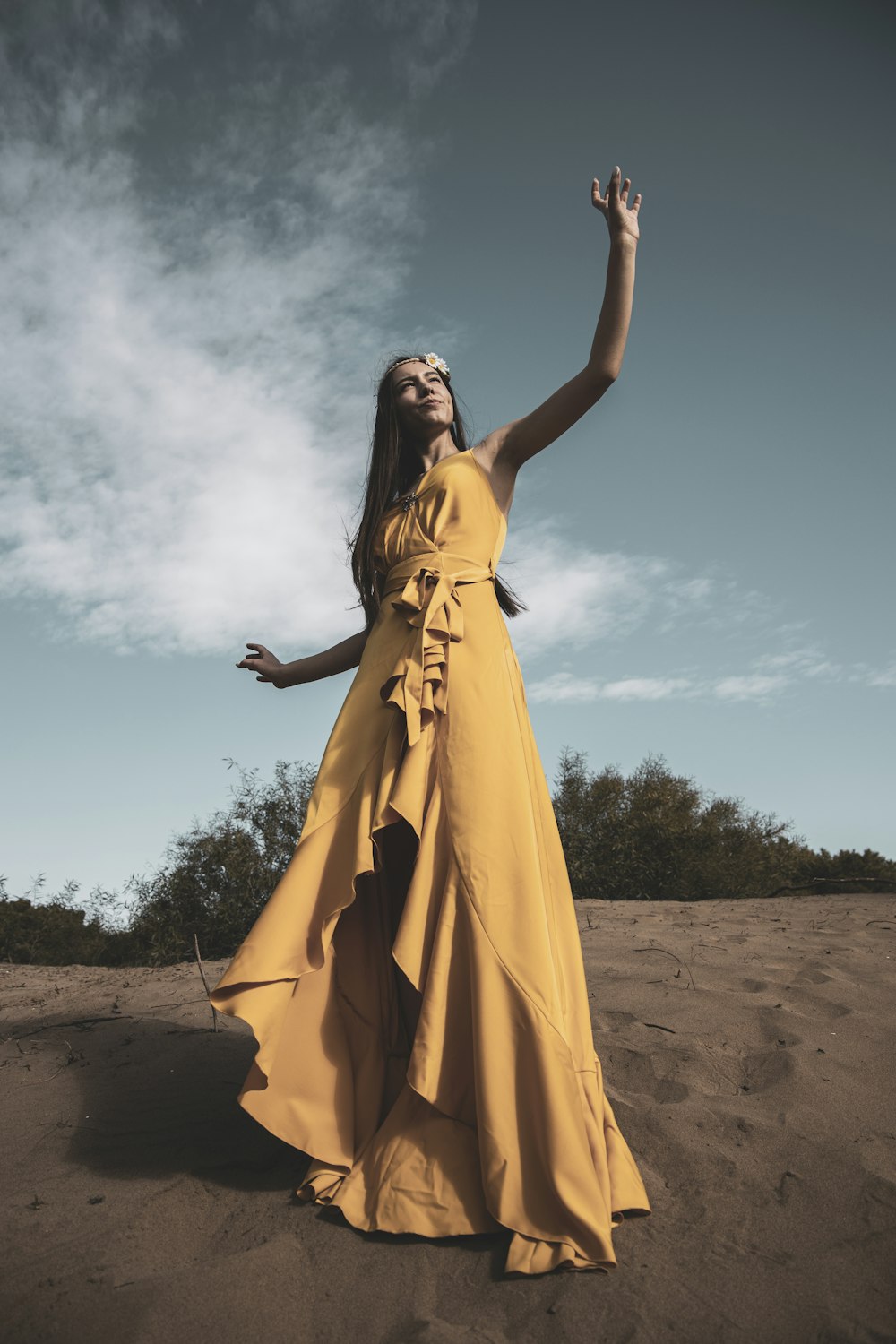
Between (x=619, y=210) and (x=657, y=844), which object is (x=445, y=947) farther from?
(x=657, y=844)

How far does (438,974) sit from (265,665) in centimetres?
156

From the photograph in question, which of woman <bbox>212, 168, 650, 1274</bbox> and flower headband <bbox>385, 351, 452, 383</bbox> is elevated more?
flower headband <bbox>385, 351, 452, 383</bbox>

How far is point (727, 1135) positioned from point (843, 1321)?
0.85m

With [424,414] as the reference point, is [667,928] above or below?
below

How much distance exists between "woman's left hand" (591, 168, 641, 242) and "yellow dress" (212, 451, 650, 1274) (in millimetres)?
873

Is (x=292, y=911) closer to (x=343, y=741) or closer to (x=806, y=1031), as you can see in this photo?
(x=343, y=741)

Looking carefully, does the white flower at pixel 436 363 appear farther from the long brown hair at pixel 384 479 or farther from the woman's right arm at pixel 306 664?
the woman's right arm at pixel 306 664

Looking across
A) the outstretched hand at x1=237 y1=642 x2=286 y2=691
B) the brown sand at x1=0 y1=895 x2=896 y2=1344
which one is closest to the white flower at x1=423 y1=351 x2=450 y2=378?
the outstretched hand at x1=237 y1=642 x2=286 y2=691

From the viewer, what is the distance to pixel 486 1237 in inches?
78.8

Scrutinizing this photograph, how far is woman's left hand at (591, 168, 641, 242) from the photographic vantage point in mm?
2436

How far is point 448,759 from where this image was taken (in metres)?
2.34

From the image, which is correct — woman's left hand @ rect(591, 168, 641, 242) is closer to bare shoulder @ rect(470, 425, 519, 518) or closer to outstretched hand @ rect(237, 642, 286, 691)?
bare shoulder @ rect(470, 425, 519, 518)

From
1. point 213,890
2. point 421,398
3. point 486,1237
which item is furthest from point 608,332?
point 213,890

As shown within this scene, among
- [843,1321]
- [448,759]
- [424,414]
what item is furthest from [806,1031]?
[424,414]
